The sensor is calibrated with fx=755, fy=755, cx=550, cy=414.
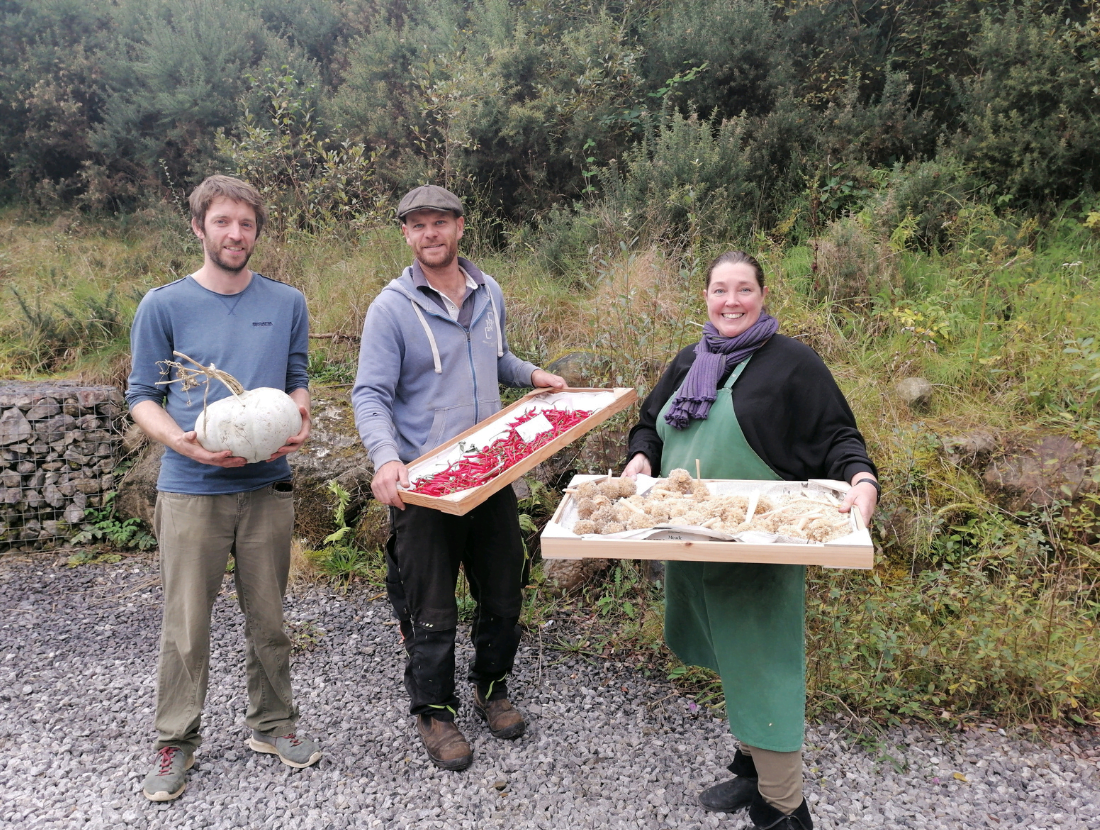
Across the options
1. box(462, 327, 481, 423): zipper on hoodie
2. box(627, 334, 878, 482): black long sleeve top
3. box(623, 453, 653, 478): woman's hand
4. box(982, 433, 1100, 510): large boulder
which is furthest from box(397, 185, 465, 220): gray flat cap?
box(982, 433, 1100, 510): large boulder

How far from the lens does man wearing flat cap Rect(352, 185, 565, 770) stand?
309 cm

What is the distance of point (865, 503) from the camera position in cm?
237

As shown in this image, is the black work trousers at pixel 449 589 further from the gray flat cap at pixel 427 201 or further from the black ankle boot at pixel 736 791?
the gray flat cap at pixel 427 201

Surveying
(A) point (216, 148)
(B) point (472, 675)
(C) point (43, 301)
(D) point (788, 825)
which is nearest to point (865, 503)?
(D) point (788, 825)

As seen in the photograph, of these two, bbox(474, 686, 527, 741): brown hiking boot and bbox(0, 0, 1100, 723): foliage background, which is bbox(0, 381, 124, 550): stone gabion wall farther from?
bbox(474, 686, 527, 741): brown hiking boot

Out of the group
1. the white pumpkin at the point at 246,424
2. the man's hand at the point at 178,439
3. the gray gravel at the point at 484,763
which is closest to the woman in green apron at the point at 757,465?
the gray gravel at the point at 484,763

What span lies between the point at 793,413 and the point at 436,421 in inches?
56.0

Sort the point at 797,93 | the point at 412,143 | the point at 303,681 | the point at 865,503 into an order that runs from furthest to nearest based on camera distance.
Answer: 1. the point at 412,143
2. the point at 797,93
3. the point at 303,681
4. the point at 865,503

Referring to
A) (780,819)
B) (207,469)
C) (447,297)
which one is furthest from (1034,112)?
(207,469)

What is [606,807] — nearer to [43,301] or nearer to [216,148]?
[43,301]

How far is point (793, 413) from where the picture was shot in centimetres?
271

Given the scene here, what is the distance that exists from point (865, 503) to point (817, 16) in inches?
302

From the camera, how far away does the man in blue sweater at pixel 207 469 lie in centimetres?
291

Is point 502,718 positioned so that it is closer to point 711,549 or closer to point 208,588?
point 208,588
